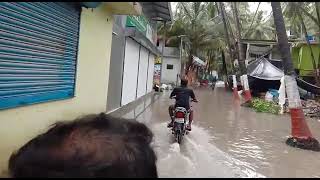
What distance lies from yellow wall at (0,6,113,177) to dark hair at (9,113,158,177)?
3990mm

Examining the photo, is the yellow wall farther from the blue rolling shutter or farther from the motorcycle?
the motorcycle

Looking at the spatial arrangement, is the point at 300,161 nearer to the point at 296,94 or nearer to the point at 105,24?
the point at 296,94

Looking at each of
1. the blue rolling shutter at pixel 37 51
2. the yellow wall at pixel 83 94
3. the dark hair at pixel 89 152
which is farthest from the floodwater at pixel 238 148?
the dark hair at pixel 89 152

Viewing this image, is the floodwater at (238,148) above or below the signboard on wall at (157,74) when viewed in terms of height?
below

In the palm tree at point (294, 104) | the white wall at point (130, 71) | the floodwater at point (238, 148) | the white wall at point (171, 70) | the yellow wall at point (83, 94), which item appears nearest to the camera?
the yellow wall at point (83, 94)

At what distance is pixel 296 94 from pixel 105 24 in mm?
4558

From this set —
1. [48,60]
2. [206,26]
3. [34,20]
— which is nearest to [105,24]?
[48,60]

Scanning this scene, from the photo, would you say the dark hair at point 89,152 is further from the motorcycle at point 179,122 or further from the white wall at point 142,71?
the white wall at point 142,71

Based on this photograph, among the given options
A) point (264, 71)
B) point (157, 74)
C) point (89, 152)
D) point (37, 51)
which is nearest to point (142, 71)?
point (264, 71)

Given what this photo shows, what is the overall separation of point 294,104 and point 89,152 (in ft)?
32.3

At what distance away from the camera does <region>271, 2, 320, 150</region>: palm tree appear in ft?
34.0

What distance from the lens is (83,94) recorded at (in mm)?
8461

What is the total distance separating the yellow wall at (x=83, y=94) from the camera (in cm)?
536

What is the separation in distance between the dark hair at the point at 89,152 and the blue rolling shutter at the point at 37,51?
3793mm
